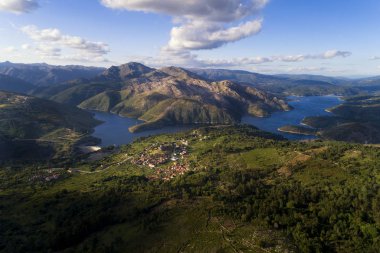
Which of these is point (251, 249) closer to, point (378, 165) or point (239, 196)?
point (239, 196)

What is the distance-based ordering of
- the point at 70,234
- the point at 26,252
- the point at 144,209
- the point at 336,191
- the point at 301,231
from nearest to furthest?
the point at 301,231, the point at 26,252, the point at 70,234, the point at 144,209, the point at 336,191

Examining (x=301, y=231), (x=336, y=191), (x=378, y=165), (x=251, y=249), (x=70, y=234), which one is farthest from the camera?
(x=378, y=165)

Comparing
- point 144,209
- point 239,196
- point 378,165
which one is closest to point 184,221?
point 144,209

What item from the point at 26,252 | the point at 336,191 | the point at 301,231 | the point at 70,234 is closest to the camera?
the point at 301,231

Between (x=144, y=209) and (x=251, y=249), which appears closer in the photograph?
(x=251, y=249)

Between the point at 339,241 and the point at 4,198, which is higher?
the point at 339,241

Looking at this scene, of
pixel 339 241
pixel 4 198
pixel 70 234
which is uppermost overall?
pixel 339 241

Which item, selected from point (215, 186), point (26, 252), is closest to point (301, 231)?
point (215, 186)

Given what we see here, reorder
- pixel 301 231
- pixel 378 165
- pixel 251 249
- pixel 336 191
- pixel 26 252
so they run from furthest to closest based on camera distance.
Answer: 1. pixel 378 165
2. pixel 336 191
3. pixel 26 252
4. pixel 301 231
5. pixel 251 249

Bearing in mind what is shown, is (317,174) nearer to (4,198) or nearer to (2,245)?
(2,245)
